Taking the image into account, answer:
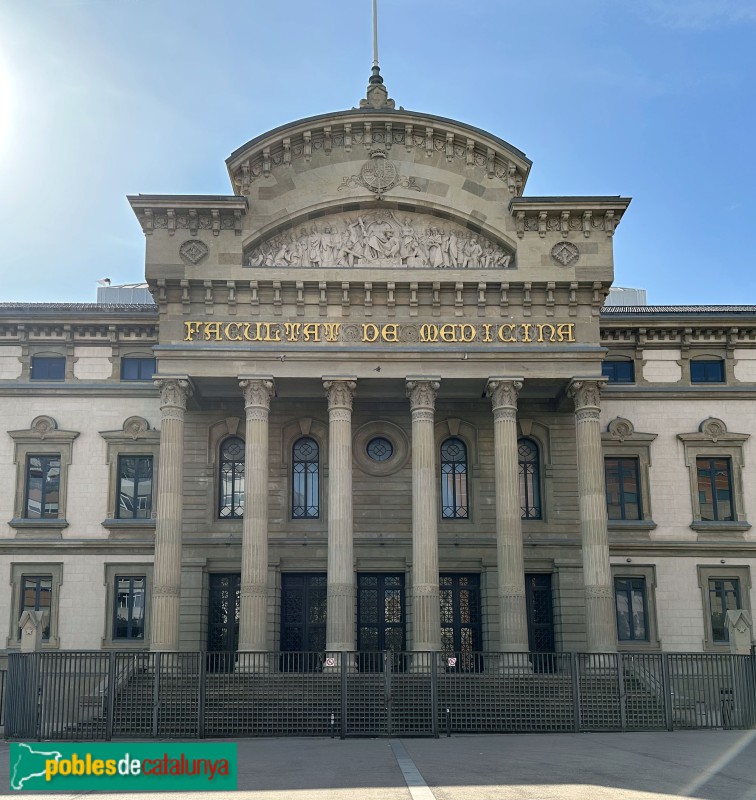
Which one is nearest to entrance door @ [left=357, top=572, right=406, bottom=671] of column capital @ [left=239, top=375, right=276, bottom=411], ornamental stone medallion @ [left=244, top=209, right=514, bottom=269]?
column capital @ [left=239, top=375, right=276, bottom=411]

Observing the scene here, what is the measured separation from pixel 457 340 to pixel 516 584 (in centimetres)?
857

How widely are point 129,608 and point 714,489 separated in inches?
898

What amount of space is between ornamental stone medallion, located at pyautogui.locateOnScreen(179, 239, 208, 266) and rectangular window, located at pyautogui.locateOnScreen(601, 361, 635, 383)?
16.4 meters

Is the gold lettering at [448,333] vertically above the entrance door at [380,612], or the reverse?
the gold lettering at [448,333]

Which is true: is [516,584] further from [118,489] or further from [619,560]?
[118,489]

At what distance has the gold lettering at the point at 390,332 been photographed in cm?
3703

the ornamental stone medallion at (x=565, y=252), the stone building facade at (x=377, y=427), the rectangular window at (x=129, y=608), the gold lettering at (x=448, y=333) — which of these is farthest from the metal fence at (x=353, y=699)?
the ornamental stone medallion at (x=565, y=252)

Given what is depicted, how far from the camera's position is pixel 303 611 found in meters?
39.0

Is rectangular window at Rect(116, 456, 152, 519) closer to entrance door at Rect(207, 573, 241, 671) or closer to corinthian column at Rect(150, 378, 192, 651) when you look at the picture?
entrance door at Rect(207, 573, 241, 671)

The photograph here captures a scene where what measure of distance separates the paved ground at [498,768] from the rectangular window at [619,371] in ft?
57.6

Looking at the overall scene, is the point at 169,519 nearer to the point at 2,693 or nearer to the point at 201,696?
the point at 2,693

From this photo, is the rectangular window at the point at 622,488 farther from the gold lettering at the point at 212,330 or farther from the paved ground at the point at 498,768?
the gold lettering at the point at 212,330

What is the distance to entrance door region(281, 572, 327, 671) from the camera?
127ft

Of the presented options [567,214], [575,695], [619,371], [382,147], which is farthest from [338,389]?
[575,695]
